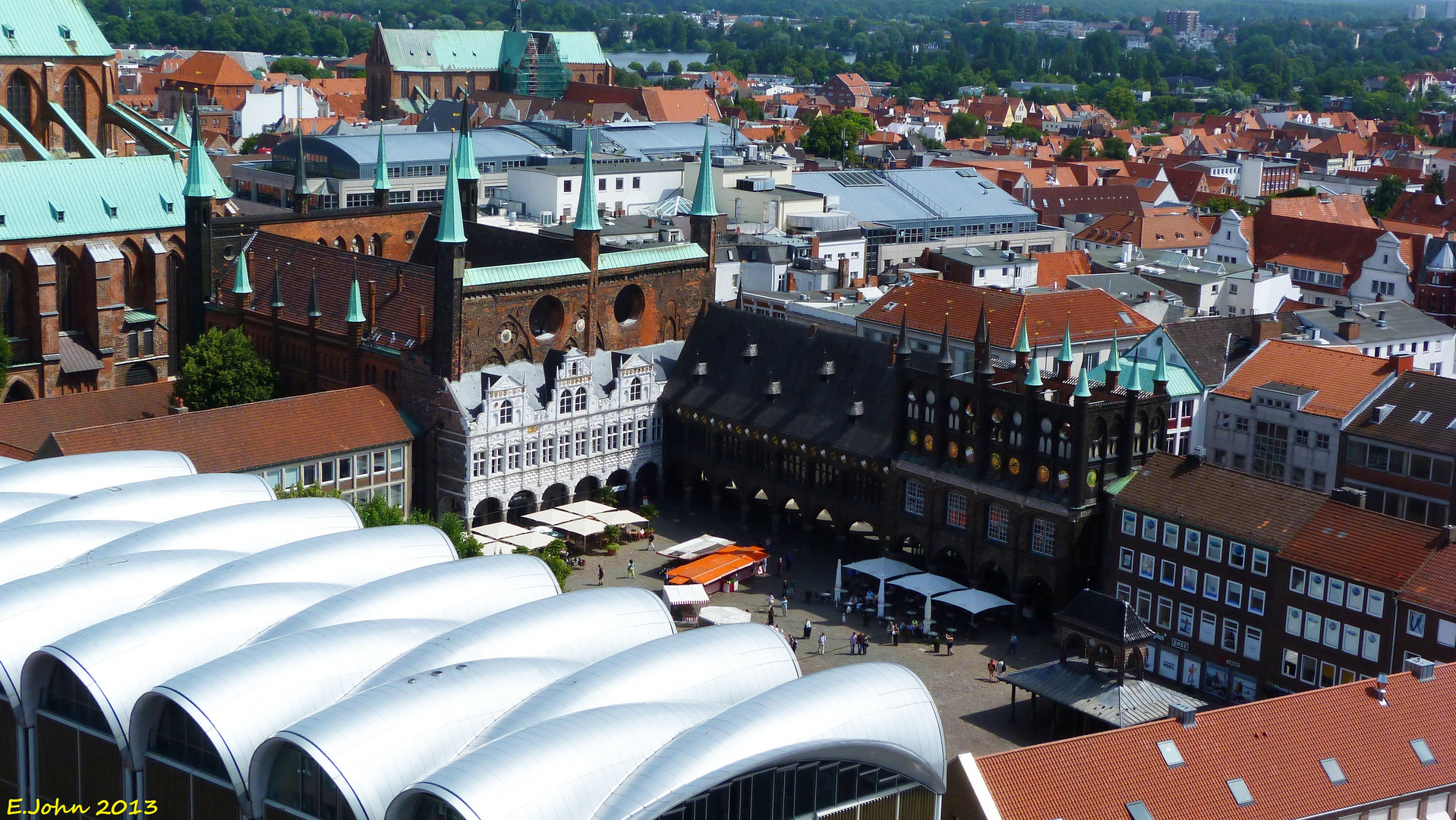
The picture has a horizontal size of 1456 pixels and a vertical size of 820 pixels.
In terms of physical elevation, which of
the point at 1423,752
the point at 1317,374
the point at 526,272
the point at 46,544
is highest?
the point at 526,272

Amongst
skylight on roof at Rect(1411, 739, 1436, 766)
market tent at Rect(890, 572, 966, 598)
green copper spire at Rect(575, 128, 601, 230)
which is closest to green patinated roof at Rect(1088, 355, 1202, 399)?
market tent at Rect(890, 572, 966, 598)

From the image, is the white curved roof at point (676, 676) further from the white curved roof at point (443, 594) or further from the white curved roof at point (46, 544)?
the white curved roof at point (46, 544)

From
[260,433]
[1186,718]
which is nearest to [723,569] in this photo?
[260,433]

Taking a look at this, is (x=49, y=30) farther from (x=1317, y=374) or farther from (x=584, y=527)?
(x=1317, y=374)

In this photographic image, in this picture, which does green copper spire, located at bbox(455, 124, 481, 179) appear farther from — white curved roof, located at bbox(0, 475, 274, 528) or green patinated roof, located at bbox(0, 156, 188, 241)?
white curved roof, located at bbox(0, 475, 274, 528)

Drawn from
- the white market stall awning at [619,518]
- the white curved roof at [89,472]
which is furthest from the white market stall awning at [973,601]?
the white curved roof at [89,472]

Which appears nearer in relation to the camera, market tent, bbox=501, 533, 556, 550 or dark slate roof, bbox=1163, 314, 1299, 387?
market tent, bbox=501, 533, 556, 550

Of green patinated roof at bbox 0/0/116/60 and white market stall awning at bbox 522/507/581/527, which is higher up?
green patinated roof at bbox 0/0/116/60
